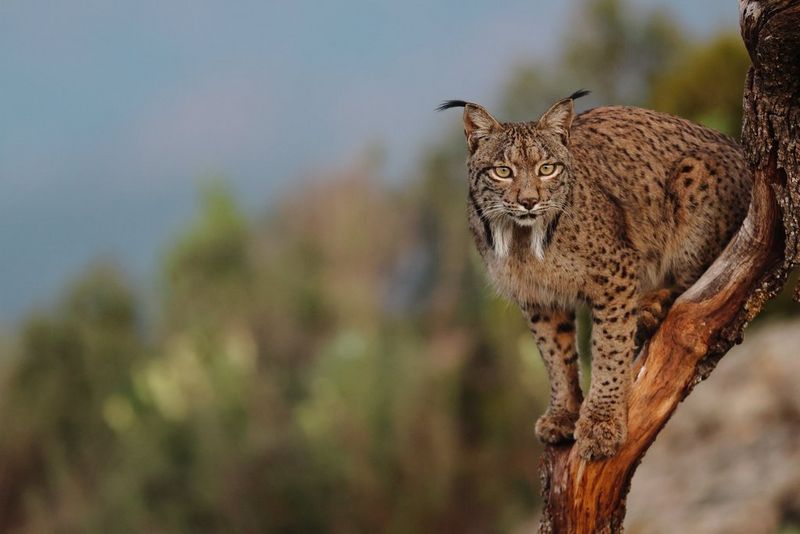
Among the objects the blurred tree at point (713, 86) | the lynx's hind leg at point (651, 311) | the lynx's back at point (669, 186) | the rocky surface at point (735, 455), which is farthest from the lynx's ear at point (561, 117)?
the blurred tree at point (713, 86)

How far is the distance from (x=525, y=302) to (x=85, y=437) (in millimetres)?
13382

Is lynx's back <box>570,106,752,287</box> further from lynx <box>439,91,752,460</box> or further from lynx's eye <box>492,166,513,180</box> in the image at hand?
lynx's eye <box>492,166,513,180</box>

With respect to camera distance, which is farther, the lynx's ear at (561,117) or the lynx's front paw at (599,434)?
the lynx's front paw at (599,434)

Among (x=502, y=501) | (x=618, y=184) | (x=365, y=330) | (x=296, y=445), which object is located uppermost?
(x=618, y=184)

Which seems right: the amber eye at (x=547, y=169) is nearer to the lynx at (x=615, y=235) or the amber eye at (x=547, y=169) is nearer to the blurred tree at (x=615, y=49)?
the lynx at (x=615, y=235)

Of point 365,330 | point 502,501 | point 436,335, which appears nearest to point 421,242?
point 436,335

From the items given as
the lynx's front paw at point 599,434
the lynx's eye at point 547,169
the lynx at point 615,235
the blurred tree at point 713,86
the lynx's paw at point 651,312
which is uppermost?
the blurred tree at point 713,86

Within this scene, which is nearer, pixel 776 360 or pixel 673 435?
pixel 776 360

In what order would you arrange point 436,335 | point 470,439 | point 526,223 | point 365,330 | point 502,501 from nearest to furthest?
point 526,223
point 502,501
point 470,439
point 365,330
point 436,335

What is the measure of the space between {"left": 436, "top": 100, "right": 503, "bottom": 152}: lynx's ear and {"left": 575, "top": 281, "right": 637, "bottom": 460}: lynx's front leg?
930 mm

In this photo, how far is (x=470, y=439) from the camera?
50.2ft

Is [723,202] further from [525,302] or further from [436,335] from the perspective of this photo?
[436,335]

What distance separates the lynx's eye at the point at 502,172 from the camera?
5066 mm

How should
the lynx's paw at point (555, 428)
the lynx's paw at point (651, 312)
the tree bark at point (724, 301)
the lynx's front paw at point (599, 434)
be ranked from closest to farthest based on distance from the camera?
the tree bark at point (724, 301) < the lynx's front paw at point (599, 434) < the lynx's paw at point (651, 312) < the lynx's paw at point (555, 428)
